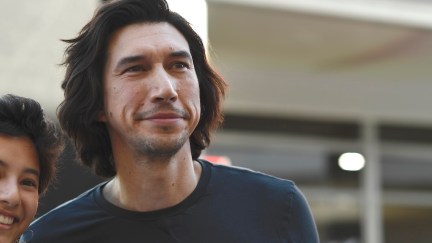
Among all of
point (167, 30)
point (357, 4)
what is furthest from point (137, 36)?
point (357, 4)

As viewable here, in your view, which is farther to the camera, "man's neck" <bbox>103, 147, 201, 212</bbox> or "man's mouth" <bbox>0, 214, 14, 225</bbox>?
"man's neck" <bbox>103, 147, 201, 212</bbox>

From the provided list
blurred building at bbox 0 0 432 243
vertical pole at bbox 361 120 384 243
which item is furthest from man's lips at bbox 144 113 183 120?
vertical pole at bbox 361 120 384 243

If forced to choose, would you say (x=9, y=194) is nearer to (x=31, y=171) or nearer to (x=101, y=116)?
(x=31, y=171)

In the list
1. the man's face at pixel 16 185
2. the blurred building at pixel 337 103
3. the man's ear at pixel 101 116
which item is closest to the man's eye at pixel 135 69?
the man's ear at pixel 101 116

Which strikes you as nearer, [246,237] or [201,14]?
[246,237]

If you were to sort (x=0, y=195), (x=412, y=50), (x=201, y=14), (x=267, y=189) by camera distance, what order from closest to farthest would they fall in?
1. (x=0, y=195)
2. (x=267, y=189)
3. (x=201, y=14)
4. (x=412, y=50)

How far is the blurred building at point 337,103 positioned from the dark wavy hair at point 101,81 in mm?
5903

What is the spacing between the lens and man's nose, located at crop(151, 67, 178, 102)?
2.78 meters

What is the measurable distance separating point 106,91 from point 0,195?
52 cm

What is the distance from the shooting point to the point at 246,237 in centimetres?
288

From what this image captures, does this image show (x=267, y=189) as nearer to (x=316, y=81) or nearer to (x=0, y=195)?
(x=0, y=195)

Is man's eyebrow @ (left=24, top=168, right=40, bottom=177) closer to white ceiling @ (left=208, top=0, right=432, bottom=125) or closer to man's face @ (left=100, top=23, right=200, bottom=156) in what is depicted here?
man's face @ (left=100, top=23, right=200, bottom=156)

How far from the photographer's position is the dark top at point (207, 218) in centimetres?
290

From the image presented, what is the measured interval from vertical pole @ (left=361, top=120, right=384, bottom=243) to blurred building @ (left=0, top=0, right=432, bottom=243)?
0.01 meters
